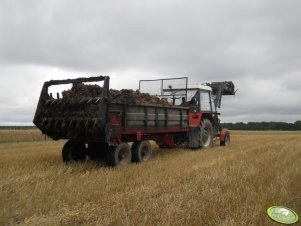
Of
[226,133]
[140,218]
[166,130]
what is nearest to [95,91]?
[166,130]

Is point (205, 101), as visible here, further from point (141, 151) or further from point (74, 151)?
point (74, 151)

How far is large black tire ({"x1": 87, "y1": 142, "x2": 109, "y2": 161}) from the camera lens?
10.5 meters

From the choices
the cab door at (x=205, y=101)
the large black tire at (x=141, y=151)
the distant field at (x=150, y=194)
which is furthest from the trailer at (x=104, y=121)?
the cab door at (x=205, y=101)

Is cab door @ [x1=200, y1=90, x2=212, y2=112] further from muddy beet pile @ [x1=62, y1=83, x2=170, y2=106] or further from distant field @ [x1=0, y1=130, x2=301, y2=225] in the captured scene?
distant field @ [x1=0, y1=130, x2=301, y2=225]

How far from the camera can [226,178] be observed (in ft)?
24.6

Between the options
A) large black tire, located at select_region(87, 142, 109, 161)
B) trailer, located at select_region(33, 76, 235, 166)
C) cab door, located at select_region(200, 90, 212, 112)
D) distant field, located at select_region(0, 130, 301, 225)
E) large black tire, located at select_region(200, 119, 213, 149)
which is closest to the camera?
distant field, located at select_region(0, 130, 301, 225)

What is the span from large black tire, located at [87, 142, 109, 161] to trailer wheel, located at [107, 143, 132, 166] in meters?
0.63

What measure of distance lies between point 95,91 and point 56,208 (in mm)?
4487

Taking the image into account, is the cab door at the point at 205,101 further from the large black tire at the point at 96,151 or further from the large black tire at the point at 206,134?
the large black tire at the point at 96,151

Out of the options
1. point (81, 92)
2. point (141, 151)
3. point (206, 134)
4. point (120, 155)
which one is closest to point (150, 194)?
point (120, 155)

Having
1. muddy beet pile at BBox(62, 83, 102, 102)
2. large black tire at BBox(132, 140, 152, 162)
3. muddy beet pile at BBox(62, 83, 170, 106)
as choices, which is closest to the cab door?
large black tire at BBox(132, 140, 152, 162)

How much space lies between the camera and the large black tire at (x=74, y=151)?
1058cm

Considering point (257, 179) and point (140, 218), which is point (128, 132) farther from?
point (140, 218)

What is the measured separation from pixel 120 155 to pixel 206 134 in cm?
585
